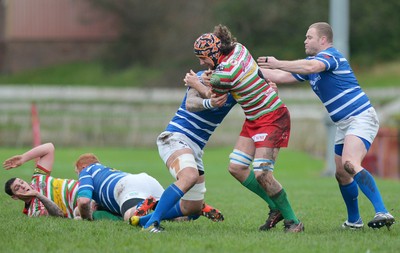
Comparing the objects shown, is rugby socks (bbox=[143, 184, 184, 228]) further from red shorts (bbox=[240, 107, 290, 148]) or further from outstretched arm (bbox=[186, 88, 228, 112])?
red shorts (bbox=[240, 107, 290, 148])

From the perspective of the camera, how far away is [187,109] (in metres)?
10.0

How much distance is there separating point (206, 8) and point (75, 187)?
50484mm

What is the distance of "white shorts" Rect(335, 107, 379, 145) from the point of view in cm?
1012

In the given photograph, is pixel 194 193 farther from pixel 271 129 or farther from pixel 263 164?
pixel 271 129

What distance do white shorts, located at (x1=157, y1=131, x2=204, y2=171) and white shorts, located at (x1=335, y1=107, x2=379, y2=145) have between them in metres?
1.62

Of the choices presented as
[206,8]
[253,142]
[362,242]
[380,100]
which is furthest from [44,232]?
[206,8]

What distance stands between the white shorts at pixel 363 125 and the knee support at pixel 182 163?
1.72 metres

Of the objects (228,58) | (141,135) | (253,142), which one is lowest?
(141,135)

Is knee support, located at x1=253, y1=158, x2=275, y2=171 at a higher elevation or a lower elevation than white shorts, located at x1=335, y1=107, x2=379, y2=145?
lower

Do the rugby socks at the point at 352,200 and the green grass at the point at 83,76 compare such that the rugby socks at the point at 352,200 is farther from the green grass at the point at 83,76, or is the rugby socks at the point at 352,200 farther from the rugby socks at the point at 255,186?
the green grass at the point at 83,76

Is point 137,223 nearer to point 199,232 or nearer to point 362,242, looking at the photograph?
point 199,232

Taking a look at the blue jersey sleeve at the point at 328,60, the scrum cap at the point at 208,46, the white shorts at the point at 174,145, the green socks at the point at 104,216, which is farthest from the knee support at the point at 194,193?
the blue jersey sleeve at the point at 328,60

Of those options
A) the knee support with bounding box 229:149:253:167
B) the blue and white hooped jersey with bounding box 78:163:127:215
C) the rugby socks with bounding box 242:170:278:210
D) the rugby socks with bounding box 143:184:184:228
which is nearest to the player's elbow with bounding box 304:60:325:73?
the knee support with bounding box 229:149:253:167

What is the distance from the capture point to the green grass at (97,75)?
54.3 metres
